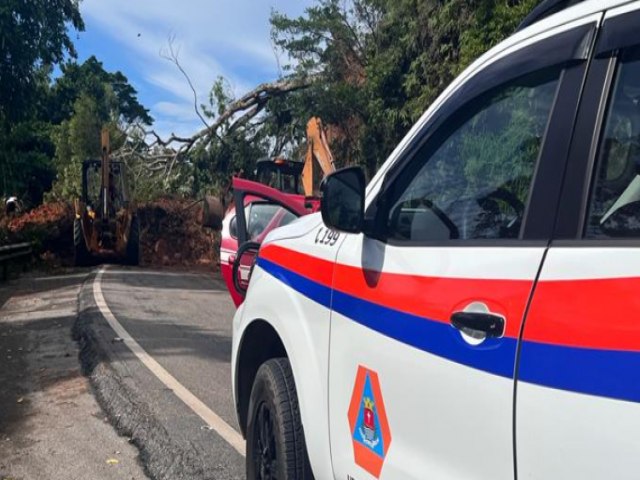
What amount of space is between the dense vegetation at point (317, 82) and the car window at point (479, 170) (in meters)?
9.63

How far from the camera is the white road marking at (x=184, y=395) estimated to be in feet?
17.8

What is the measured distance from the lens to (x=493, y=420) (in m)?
2.00

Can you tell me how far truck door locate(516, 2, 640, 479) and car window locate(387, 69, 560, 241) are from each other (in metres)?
0.22

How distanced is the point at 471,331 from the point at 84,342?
25.5ft

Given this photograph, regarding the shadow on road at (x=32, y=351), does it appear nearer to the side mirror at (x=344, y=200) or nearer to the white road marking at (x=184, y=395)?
the white road marking at (x=184, y=395)

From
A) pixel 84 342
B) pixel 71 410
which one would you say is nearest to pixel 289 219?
pixel 84 342

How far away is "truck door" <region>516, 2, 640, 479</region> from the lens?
1.66m

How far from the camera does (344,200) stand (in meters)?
2.91

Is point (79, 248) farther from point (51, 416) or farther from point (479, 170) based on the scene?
point (479, 170)

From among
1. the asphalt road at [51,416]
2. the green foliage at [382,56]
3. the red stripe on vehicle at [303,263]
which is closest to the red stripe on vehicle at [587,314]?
the red stripe on vehicle at [303,263]

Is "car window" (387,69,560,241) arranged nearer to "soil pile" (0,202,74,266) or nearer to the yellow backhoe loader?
the yellow backhoe loader

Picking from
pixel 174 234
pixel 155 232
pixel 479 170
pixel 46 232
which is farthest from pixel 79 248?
pixel 479 170

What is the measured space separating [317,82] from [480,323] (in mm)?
20262

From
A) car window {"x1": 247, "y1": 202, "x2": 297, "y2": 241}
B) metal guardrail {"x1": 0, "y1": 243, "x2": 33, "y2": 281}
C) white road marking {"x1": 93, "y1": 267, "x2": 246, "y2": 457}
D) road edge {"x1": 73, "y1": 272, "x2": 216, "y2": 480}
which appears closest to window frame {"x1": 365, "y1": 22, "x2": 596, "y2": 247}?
road edge {"x1": 73, "y1": 272, "x2": 216, "y2": 480}
